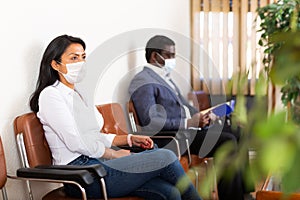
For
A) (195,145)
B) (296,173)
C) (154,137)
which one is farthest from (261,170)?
(195,145)

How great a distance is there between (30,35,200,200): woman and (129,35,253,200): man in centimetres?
72

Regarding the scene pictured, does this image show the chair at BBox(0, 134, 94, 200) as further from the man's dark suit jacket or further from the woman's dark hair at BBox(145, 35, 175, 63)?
the woman's dark hair at BBox(145, 35, 175, 63)

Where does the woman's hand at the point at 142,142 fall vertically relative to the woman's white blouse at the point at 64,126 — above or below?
below

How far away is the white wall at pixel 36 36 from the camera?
2.34m

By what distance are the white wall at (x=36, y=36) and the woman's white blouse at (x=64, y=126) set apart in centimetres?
16

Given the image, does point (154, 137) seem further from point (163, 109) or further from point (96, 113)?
point (96, 113)

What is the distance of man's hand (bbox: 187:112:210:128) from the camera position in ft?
11.5

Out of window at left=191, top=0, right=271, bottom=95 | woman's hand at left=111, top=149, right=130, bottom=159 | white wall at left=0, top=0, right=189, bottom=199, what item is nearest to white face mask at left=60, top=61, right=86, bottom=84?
white wall at left=0, top=0, right=189, bottom=199

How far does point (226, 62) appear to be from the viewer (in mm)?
4750

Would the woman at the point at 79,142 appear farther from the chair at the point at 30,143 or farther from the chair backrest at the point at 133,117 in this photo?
the chair backrest at the point at 133,117

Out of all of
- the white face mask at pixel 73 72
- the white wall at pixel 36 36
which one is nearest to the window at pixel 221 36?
the white wall at pixel 36 36

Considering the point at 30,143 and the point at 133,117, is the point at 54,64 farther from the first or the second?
the point at 133,117

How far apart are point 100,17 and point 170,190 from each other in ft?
4.47

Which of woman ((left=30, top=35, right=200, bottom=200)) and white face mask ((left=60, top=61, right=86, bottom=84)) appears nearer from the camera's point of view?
woman ((left=30, top=35, right=200, bottom=200))
